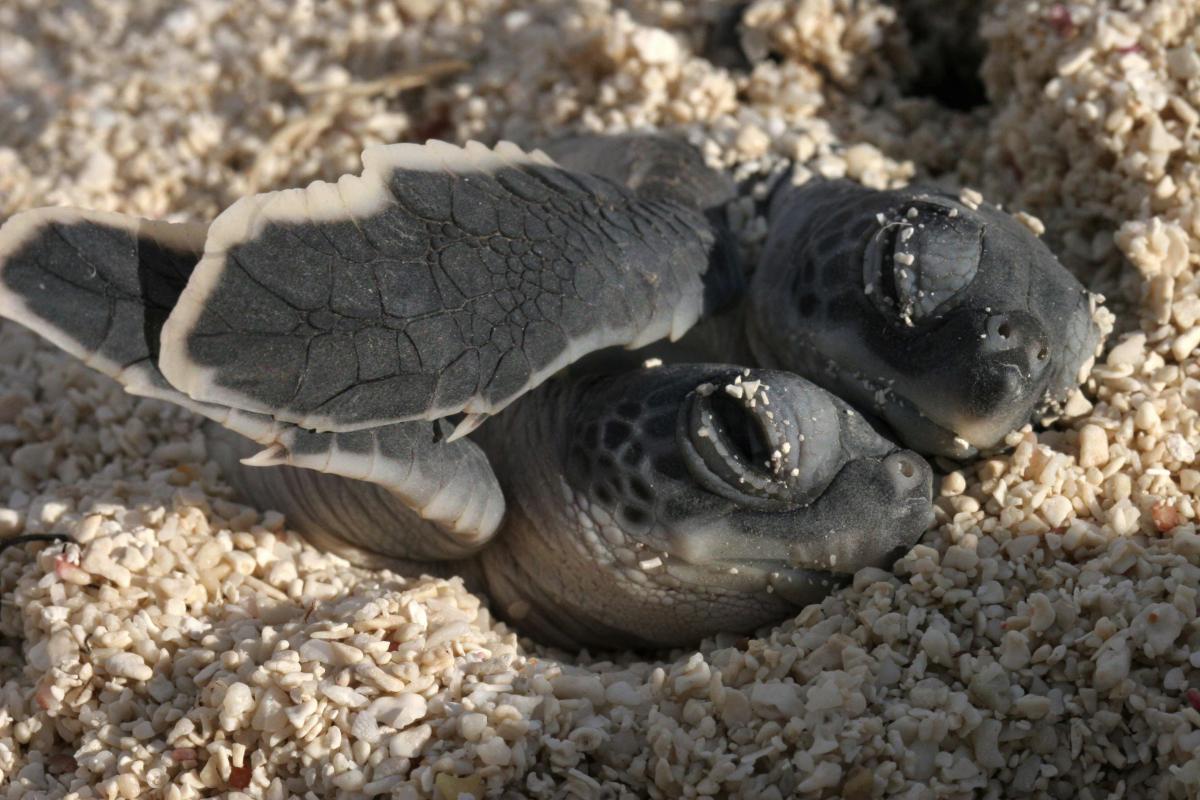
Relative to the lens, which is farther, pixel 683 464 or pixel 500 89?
pixel 500 89

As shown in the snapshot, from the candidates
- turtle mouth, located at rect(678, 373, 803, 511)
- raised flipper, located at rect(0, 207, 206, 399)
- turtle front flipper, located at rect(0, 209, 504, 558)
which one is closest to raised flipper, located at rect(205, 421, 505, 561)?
turtle front flipper, located at rect(0, 209, 504, 558)

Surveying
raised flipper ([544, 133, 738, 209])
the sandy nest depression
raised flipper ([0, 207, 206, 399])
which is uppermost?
raised flipper ([0, 207, 206, 399])

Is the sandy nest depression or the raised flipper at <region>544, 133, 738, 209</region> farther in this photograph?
the raised flipper at <region>544, 133, 738, 209</region>

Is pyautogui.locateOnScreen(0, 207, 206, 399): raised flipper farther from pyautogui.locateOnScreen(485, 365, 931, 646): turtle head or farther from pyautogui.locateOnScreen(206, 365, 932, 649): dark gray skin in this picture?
pyautogui.locateOnScreen(485, 365, 931, 646): turtle head

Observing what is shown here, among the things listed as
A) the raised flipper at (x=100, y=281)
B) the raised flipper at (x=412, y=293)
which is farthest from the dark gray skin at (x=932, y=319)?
the raised flipper at (x=100, y=281)

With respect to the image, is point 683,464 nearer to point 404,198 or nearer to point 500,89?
point 404,198

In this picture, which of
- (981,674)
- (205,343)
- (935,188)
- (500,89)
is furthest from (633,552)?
(500,89)

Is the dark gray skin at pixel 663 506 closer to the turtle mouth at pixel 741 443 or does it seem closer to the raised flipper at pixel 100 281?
the turtle mouth at pixel 741 443

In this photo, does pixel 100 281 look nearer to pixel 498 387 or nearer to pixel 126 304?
pixel 126 304
